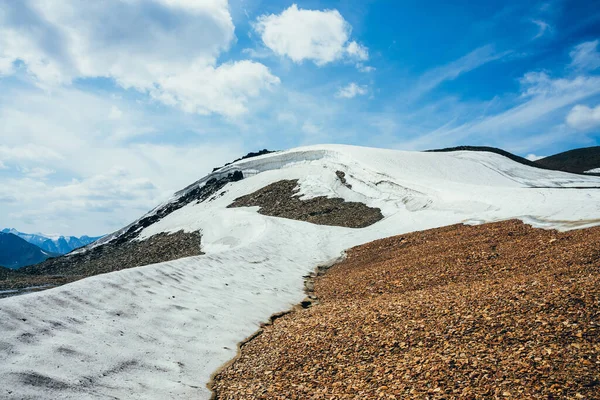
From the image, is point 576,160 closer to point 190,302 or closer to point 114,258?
point 114,258

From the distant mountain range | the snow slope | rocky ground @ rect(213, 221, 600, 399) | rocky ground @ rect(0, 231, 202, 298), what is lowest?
rocky ground @ rect(213, 221, 600, 399)

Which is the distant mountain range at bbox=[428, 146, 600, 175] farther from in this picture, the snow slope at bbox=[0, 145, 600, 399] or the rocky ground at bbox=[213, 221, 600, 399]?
the rocky ground at bbox=[213, 221, 600, 399]

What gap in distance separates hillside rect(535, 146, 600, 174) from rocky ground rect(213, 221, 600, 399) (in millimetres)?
93866

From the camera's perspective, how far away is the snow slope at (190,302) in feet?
18.7

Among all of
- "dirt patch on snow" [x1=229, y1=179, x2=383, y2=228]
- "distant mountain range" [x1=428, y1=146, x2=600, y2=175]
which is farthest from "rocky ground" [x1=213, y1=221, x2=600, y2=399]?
"distant mountain range" [x1=428, y1=146, x2=600, y2=175]

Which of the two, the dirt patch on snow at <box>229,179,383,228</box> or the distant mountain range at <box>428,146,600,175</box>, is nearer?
the dirt patch on snow at <box>229,179,383,228</box>

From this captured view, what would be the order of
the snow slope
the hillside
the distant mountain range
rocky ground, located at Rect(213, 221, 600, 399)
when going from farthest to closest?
the hillside < the distant mountain range < the snow slope < rocky ground, located at Rect(213, 221, 600, 399)

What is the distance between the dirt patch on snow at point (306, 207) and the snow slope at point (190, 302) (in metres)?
1.85

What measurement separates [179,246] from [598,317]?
28.4m

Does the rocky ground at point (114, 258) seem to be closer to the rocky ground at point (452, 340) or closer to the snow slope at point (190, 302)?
the snow slope at point (190, 302)

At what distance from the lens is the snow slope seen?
569 cm

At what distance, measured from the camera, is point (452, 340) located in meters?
5.93

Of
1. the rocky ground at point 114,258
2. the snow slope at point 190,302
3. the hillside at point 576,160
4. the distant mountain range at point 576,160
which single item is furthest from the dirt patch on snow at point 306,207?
the hillside at point 576,160

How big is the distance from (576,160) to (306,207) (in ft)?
319
